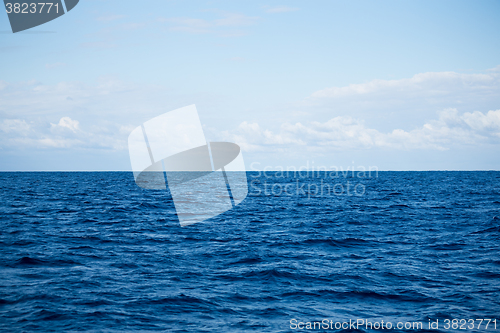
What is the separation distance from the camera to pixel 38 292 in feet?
32.0

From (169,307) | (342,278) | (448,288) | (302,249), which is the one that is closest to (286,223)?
(302,249)

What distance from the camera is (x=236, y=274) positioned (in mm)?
11797

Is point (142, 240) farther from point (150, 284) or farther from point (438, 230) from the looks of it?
point (438, 230)

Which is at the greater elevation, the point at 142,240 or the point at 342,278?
the point at 142,240

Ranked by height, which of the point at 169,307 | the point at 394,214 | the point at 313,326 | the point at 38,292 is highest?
the point at 38,292

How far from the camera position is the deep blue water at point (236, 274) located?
28.3 feet

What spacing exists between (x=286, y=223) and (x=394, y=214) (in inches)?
352

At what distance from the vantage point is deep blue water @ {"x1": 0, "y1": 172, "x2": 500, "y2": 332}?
8641 mm

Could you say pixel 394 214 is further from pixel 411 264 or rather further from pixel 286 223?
pixel 411 264

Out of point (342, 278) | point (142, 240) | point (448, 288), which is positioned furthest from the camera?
point (142, 240)

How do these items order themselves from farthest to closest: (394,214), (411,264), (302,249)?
(394,214) → (302,249) → (411,264)

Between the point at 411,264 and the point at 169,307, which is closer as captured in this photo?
the point at 169,307

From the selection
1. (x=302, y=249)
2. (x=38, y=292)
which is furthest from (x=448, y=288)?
(x=38, y=292)

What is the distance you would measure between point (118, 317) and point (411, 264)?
10.1 m
